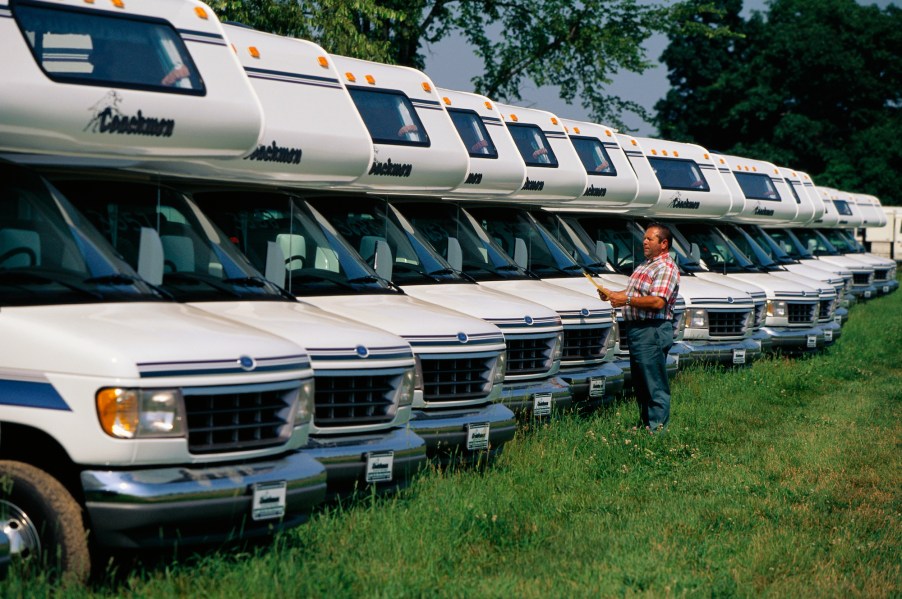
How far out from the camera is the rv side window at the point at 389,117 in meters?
11.0

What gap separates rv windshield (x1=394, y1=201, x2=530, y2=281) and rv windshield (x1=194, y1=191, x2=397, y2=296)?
7.10ft

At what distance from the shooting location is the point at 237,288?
26.9 feet

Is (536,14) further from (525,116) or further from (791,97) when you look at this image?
(791,97)

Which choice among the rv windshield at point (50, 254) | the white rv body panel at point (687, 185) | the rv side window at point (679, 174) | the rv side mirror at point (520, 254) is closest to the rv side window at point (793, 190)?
the white rv body panel at point (687, 185)

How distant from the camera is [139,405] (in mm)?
6074

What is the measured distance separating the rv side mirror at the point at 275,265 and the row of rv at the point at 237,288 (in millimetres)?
12

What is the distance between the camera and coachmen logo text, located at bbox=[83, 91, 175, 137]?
715cm

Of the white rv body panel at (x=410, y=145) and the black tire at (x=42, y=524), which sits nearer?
the black tire at (x=42, y=524)

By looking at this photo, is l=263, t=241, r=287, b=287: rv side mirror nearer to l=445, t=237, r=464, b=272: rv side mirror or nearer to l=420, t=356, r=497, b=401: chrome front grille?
l=420, t=356, r=497, b=401: chrome front grille

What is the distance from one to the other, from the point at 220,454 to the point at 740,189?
617 inches

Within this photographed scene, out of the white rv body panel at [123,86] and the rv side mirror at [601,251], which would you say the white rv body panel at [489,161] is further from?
the white rv body panel at [123,86]

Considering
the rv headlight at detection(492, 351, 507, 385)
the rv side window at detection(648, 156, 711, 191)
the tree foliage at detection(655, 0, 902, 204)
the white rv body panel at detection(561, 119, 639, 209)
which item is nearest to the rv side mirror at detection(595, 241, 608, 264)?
the white rv body panel at detection(561, 119, 639, 209)

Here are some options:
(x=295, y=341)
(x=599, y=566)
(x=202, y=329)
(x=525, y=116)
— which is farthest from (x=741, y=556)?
(x=525, y=116)

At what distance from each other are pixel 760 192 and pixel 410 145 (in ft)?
41.2
